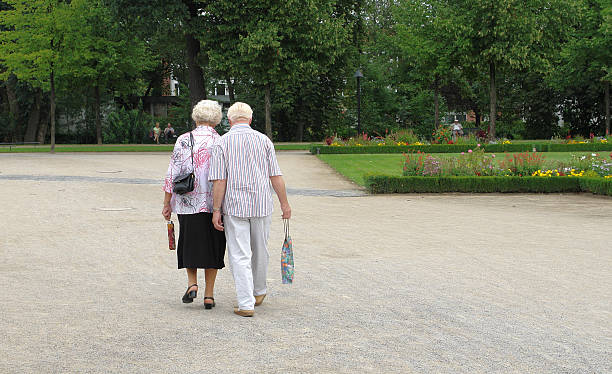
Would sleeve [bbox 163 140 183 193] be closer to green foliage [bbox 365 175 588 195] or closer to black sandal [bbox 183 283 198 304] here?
black sandal [bbox 183 283 198 304]

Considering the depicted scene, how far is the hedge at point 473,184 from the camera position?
1636 cm

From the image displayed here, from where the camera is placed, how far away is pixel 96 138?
47062mm

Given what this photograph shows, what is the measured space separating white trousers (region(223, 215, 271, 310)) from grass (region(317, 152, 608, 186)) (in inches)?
474

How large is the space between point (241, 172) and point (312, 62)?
1035 inches

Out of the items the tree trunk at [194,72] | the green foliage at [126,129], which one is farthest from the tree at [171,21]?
the green foliage at [126,129]

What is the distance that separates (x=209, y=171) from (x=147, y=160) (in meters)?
21.9

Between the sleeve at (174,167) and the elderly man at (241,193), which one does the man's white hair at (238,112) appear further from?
the sleeve at (174,167)

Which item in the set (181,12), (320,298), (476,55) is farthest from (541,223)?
Answer: (476,55)

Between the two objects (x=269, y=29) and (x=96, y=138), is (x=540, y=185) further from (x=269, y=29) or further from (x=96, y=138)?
(x=96, y=138)

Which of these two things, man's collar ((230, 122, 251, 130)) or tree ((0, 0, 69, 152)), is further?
tree ((0, 0, 69, 152))

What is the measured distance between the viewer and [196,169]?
6.16 m

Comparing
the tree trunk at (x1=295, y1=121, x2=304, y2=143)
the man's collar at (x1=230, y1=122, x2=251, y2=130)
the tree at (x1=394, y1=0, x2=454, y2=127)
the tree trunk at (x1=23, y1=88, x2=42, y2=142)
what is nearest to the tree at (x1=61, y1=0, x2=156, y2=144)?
the tree trunk at (x1=23, y1=88, x2=42, y2=142)

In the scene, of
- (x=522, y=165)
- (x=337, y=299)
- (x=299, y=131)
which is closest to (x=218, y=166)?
(x=337, y=299)

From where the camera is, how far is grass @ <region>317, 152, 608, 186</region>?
19.8 metres
